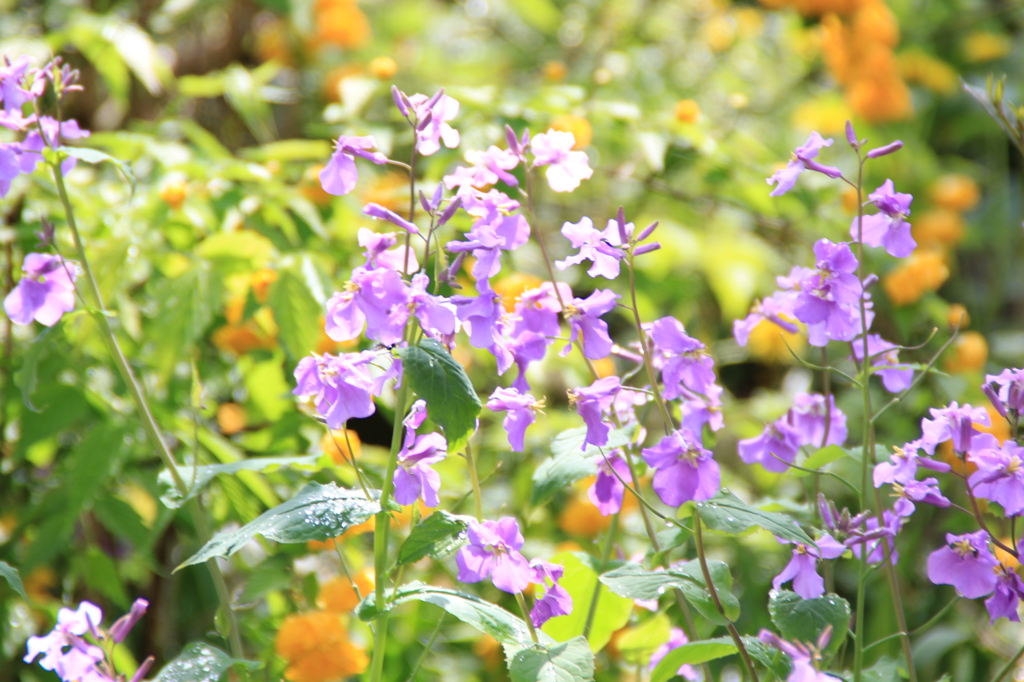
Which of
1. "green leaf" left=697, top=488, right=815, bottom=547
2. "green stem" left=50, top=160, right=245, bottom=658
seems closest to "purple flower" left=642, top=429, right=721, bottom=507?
"green leaf" left=697, top=488, right=815, bottom=547

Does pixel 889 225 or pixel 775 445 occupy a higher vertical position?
pixel 889 225

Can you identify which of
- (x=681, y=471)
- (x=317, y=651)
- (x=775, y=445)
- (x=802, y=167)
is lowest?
(x=317, y=651)

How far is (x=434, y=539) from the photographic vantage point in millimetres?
498

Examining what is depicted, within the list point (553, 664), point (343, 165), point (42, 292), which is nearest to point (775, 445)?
point (553, 664)

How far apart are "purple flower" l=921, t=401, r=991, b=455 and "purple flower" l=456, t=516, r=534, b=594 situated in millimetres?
276

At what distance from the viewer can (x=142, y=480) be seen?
959 millimetres

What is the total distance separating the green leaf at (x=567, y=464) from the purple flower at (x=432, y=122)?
0.23 meters

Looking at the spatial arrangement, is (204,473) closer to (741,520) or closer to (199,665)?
(199,665)

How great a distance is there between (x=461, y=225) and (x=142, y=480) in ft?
1.55

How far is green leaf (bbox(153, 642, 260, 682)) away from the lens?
526 millimetres

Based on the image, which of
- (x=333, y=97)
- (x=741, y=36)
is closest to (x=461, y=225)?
(x=333, y=97)

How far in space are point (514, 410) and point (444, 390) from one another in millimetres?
82

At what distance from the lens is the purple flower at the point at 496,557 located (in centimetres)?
49

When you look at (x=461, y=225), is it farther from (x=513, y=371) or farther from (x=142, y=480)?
(x=142, y=480)
